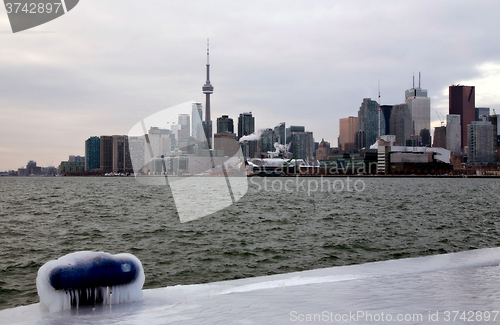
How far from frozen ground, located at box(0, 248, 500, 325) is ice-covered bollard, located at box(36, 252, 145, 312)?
236mm

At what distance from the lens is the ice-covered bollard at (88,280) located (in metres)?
6.00

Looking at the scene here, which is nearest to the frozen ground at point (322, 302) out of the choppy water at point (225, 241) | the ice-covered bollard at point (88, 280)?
the ice-covered bollard at point (88, 280)

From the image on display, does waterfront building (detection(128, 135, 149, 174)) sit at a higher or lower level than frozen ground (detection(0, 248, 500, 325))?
higher

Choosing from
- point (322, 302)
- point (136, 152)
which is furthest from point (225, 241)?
point (322, 302)

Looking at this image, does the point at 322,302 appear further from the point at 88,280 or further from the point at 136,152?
the point at 136,152

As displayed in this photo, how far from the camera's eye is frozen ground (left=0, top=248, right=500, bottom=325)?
5.50 metres

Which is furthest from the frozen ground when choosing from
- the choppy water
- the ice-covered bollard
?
the choppy water

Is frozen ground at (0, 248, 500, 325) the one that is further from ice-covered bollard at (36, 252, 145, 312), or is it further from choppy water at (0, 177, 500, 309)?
choppy water at (0, 177, 500, 309)

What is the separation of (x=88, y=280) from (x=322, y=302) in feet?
12.6

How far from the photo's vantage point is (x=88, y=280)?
6234 millimetres

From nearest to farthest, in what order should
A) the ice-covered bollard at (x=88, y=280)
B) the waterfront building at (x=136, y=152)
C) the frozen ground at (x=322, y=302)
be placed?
the frozen ground at (x=322, y=302)
the ice-covered bollard at (x=88, y=280)
the waterfront building at (x=136, y=152)

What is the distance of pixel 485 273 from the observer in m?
8.53

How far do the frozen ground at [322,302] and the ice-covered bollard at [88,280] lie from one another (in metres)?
0.24

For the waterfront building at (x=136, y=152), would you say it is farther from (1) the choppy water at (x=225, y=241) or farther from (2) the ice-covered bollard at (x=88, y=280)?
(2) the ice-covered bollard at (x=88, y=280)
